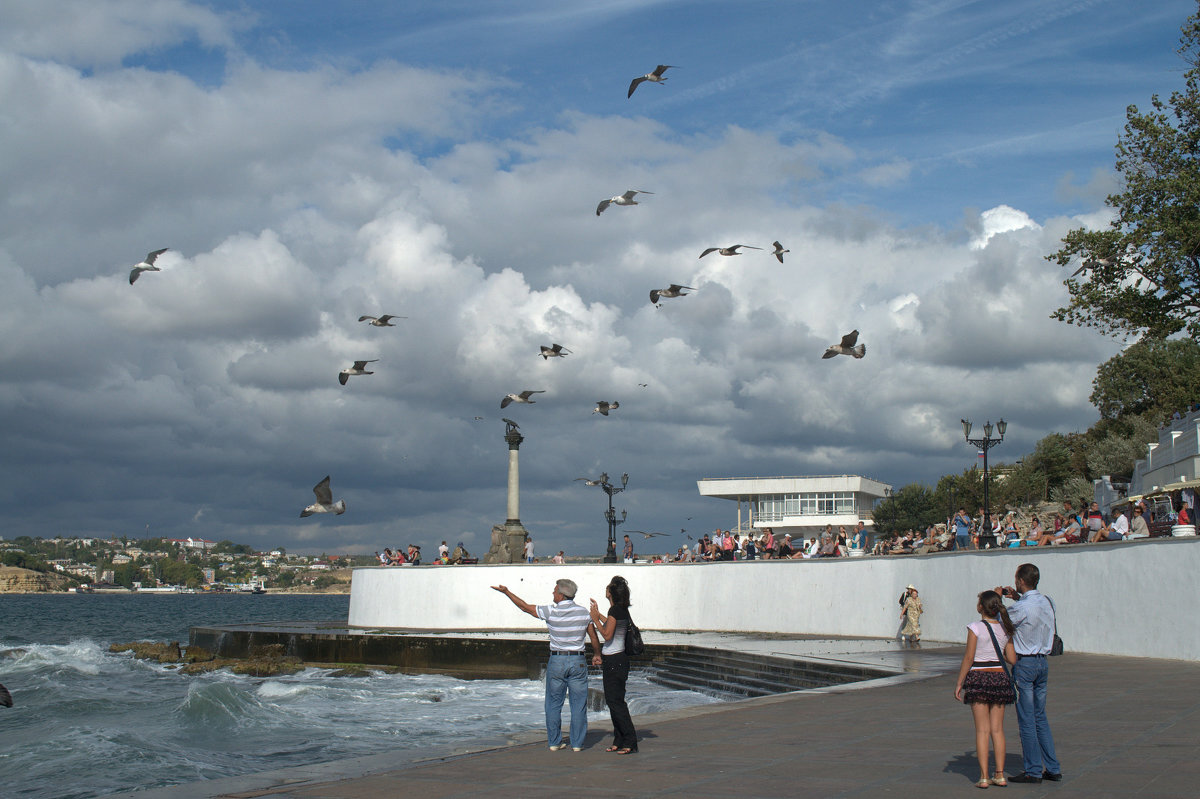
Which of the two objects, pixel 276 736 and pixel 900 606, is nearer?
pixel 276 736

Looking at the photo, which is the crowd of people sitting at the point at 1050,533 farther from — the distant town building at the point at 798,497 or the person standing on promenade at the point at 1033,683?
the distant town building at the point at 798,497

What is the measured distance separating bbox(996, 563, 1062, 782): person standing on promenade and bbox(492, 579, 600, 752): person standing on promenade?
3.56m

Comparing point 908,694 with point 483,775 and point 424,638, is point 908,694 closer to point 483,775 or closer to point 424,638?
point 483,775

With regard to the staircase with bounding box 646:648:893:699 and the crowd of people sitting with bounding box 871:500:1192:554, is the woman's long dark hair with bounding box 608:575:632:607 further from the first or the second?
the crowd of people sitting with bounding box 871:500:1192:554

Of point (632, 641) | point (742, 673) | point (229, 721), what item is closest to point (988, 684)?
point (632, 641)

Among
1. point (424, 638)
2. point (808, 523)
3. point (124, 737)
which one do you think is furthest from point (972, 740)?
point (808, 523)

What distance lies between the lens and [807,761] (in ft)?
28.2

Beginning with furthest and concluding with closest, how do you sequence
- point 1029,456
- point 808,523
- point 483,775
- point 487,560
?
point 1029,456 → point 808,523 → point 487,560 → point 483,775

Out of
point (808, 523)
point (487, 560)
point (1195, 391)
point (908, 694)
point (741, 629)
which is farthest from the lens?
point (808, 523)

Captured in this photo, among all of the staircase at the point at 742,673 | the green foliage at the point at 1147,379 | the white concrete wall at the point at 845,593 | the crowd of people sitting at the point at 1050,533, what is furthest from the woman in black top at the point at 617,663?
the green foliage at the point at 1147,379

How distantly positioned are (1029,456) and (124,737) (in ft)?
242

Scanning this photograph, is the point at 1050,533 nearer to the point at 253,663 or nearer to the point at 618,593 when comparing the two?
the point at 618,593

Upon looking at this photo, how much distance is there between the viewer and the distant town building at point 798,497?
75375 mm

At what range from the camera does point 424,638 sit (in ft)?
94.7
